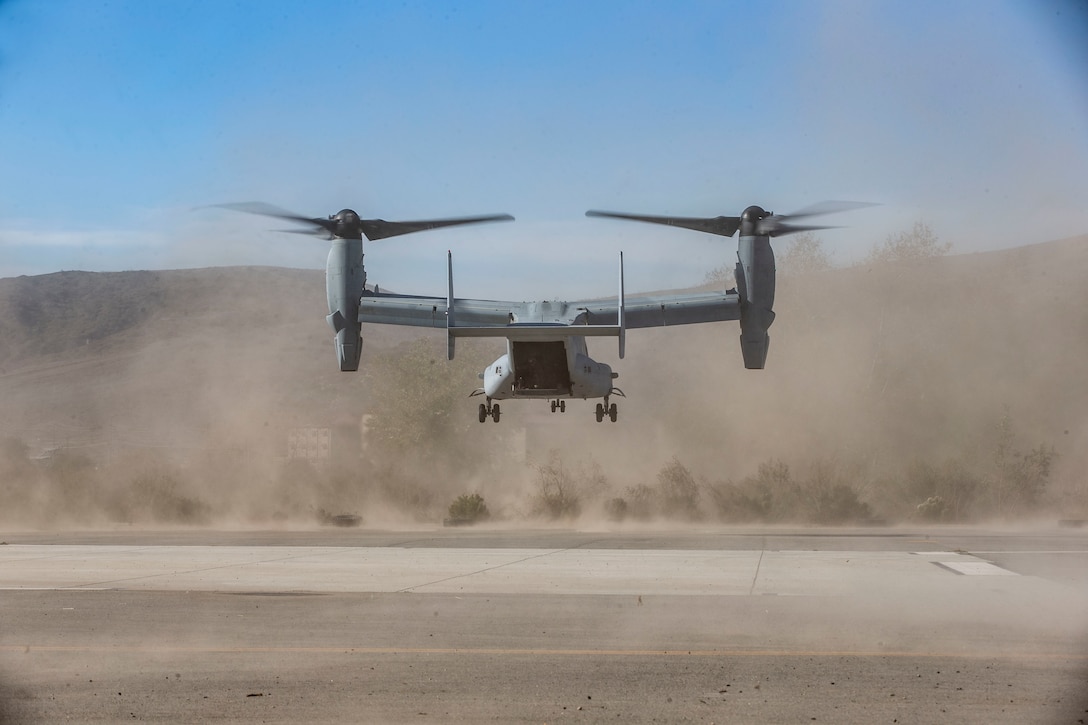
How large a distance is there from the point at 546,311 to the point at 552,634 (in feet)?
28.2

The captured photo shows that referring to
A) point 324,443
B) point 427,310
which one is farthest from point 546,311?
point 324,443

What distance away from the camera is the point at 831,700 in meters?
21.6

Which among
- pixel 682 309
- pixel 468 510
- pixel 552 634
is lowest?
pixel 468 510

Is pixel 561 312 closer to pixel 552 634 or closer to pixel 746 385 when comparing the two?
pixel 552 634

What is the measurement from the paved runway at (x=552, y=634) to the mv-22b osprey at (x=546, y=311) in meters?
6.96

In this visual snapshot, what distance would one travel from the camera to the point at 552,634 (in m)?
27.6

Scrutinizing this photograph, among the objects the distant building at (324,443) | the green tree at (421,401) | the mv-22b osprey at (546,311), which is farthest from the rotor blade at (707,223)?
the distant building at (324,443)

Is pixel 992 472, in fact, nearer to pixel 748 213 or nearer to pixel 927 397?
pixel 927 397

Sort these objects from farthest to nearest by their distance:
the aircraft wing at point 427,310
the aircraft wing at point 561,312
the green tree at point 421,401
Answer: the green tree at point 421,401, the aircraft wing at point 427,310, the aircraft wing at point 561,312

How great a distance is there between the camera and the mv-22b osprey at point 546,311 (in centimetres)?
2444

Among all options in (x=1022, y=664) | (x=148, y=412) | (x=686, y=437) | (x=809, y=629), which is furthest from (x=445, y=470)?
(x=148, y=412)

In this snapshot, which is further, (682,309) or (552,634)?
(552,634)

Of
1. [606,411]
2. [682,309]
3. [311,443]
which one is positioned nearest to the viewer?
[682,309]

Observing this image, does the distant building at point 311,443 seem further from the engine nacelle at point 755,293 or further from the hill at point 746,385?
the engine nacelle at point 755,293
